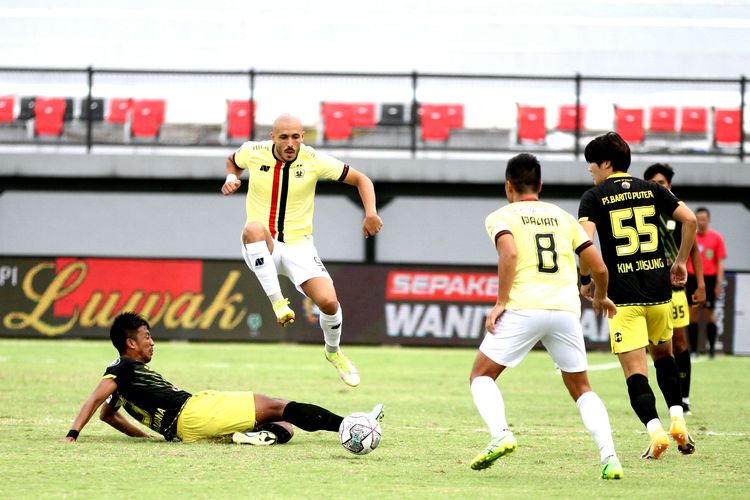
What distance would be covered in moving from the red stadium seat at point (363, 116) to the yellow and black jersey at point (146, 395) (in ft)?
56.1

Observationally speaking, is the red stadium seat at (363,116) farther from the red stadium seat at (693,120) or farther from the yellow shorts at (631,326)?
the yellow shorts at (631,326)

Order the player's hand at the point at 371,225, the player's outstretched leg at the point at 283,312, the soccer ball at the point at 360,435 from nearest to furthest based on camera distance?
1. the soccer ball at the point at 360,435
2. the player's hand at the point at 371,225
3. the player's outstretched leg at the point at 283,312

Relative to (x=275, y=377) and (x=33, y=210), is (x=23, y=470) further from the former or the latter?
(x=33, y=210)

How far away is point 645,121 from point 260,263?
16829mm

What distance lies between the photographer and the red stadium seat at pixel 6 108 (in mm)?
25048

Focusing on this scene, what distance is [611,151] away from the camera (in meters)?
8.01

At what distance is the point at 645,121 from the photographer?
2470cm

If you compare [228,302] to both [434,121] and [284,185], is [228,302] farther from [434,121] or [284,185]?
[284,185]

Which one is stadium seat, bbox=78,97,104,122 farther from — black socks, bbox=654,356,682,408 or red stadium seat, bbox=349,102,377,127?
black socks, bbox=654,356,682,408

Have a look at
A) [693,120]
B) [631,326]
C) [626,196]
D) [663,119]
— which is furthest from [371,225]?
[693,120]

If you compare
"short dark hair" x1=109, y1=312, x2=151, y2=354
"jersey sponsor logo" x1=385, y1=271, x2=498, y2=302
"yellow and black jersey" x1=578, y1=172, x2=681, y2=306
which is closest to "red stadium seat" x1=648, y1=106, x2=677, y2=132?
"jersey sponsor logo" x1=385, y1=271, x2=498, y2=302

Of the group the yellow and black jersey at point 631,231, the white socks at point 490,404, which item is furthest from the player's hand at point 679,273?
the white socks at point 490,404

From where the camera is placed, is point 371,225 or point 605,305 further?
point 371,225

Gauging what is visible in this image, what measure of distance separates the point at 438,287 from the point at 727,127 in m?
8.03
